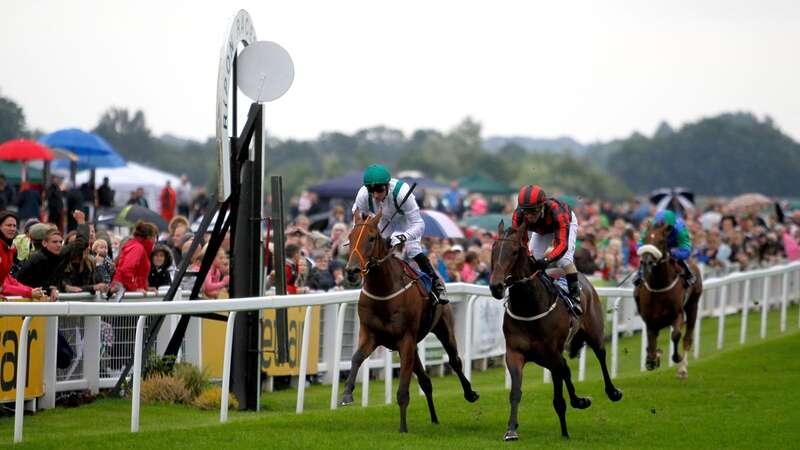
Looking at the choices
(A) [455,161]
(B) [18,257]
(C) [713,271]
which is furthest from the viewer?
(A) [455,161]

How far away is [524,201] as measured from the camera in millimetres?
9992

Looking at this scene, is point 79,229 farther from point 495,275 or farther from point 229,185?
point 495,275

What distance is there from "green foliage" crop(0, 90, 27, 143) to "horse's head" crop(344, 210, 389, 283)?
9.73 m

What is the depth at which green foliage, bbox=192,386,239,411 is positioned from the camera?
1168 cm

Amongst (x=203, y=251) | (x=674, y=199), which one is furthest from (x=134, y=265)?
(x=674, y=199)

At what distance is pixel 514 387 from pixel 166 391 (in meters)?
3.36

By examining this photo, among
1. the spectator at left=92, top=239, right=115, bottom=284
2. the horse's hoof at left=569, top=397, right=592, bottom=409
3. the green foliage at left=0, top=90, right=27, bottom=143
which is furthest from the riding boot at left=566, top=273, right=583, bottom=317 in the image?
the green foliage at left=0, top=90, right=27, bottom=143

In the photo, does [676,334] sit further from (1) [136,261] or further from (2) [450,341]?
(1) [136,261]

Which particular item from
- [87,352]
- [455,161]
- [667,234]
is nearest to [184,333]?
[87,352]

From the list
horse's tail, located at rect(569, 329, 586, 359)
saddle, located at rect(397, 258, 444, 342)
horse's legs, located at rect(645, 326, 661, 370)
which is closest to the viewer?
saddle, located at rect(397, 258, 444, 342)

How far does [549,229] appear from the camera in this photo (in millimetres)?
10508

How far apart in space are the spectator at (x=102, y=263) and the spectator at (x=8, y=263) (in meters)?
1.14

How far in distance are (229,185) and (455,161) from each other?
86831 millimetres

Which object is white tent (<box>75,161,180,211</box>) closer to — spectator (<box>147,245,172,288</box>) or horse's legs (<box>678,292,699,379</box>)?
horse's legs (<box>678,292,699,379</box>)
